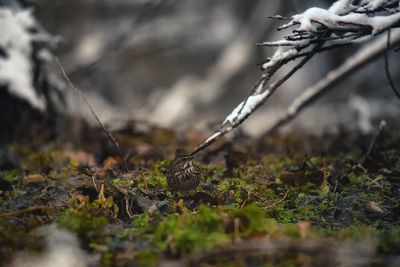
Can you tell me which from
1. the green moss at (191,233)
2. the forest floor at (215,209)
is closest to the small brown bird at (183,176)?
the forest floor at (215,209)

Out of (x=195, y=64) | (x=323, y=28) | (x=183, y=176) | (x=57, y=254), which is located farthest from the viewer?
(x=195, y=64)

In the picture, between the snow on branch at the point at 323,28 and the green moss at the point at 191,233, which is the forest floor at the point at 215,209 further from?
the snow on branch at the point at 323,28

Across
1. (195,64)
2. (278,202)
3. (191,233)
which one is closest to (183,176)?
(278,202)

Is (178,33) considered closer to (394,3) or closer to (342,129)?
(342,129)

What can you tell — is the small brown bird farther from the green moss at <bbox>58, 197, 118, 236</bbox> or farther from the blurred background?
the blurred background

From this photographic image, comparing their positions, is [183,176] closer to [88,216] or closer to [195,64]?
[88,216]

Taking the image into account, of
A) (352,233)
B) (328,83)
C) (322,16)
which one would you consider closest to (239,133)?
(328,83)
